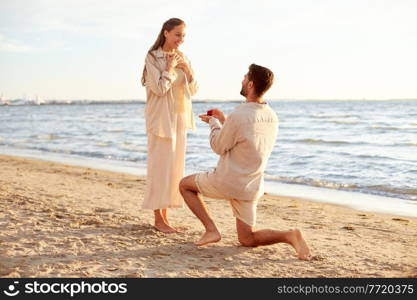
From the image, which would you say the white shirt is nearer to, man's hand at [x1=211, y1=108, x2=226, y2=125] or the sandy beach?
man's hand at [x1=211, y1=108, x2=226, y2=125]

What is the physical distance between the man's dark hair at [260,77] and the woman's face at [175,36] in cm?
107

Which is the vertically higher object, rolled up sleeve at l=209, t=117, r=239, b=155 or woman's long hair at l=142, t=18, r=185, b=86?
woman's long hair at l=142, t=18, r=185, b=86

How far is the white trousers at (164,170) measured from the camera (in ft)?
17.1

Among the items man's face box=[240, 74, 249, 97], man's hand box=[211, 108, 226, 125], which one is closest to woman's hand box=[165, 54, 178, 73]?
man's hand box=[211, 108, 226, 125]

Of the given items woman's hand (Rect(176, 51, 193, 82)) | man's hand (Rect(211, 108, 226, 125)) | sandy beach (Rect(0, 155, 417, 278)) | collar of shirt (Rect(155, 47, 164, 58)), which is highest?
collar of shirt (Rect(155, 47, 164, 58))

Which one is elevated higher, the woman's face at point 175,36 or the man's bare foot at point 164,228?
the woman's face at point 175,36

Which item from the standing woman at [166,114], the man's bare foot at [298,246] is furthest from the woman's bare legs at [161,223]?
the man's bare foot at [298,246]

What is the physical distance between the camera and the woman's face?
5047 millimetres

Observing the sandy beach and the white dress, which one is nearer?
the sandy beach

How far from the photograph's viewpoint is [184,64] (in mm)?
5238

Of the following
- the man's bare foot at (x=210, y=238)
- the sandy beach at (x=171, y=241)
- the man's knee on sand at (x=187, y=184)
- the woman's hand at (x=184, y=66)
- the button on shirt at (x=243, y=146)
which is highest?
the woman's hand at (x=184, y=66)

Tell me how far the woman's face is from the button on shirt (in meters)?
0.99

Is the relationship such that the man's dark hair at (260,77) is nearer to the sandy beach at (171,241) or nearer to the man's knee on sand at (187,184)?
the man's knee on sand at (187,184)

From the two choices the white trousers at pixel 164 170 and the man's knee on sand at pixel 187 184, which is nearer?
the man's knee on sand at pixel 187 184
